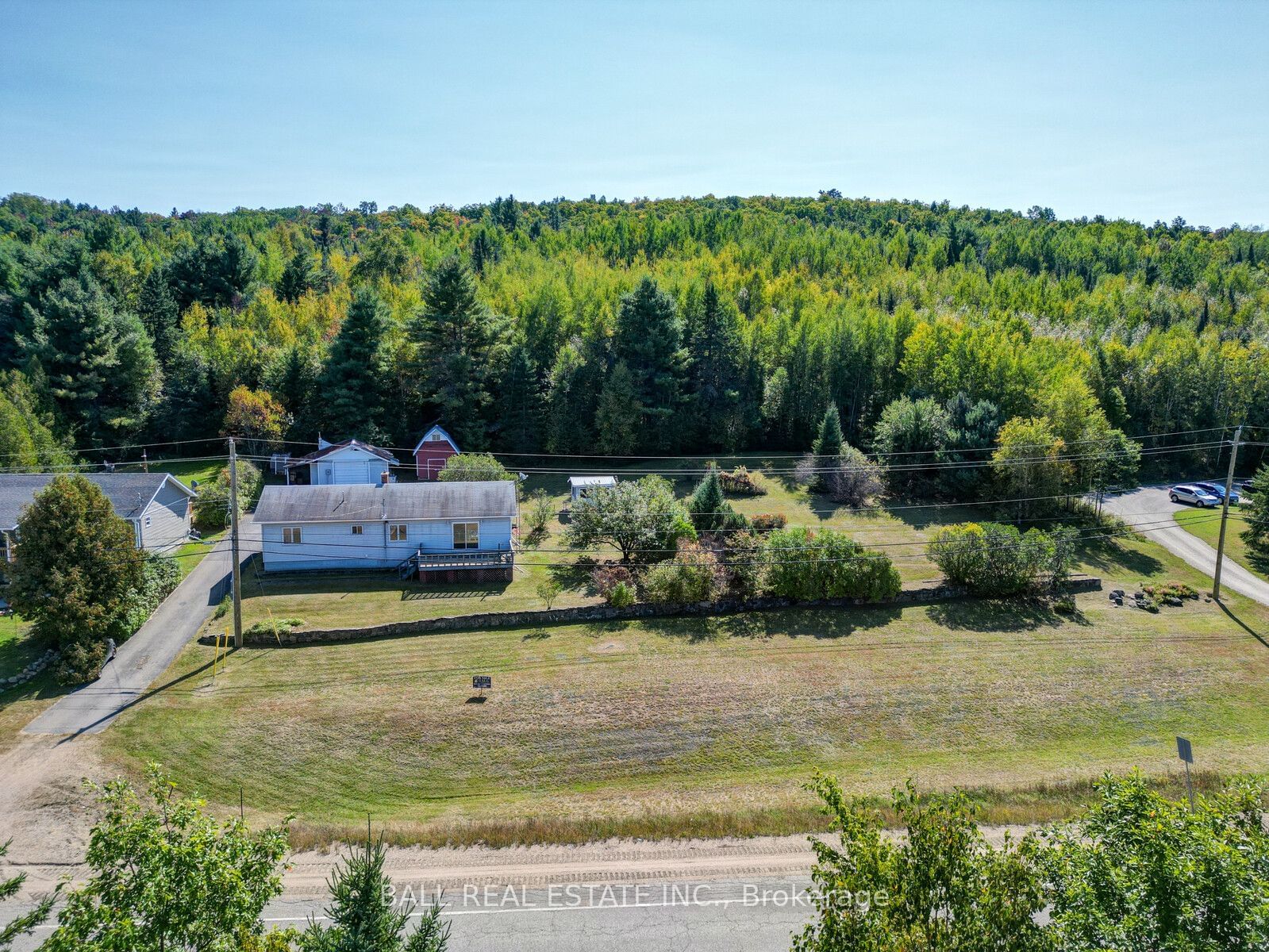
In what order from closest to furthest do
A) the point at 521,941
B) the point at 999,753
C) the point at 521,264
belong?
the point at 521,941 < the point at 999,753 < the point at 521,264

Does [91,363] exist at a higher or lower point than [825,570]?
higher

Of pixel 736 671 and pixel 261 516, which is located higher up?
pixel 261 516

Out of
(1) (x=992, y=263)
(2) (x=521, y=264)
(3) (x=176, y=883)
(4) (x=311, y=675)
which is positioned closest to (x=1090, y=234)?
(1) (x=992, y=263)

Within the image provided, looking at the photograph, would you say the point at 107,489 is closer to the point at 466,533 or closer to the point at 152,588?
the point at 152,588

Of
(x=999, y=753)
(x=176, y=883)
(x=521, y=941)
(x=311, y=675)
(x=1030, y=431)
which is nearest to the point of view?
(x=176, y=883)

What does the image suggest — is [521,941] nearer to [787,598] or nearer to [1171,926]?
[1171,926]

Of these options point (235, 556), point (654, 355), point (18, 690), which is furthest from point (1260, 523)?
point (18, 690)
